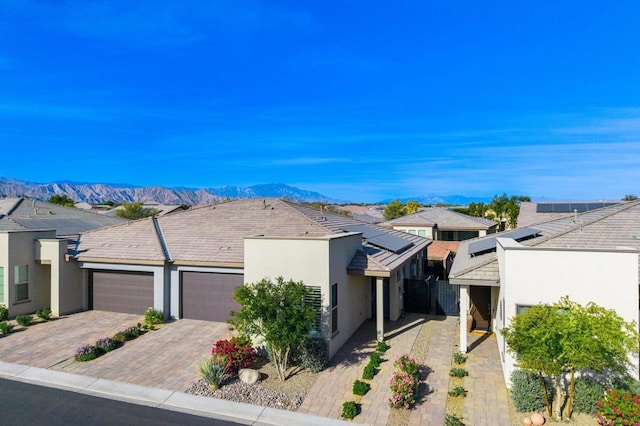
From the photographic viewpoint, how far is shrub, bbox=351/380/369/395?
1151 cm

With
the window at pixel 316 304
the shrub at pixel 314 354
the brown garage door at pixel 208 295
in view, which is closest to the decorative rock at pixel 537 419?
the shrub at pixel 314 354

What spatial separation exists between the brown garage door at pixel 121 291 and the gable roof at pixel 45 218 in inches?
175

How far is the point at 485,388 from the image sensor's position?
1188 cm

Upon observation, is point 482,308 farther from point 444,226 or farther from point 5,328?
point 444,226

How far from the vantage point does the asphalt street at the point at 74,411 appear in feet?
33.5

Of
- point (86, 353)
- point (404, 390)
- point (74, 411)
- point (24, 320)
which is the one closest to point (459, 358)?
point (404, 390)

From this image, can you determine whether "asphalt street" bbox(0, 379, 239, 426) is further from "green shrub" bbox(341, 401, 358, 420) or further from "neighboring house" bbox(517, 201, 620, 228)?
"neighboring house" bbox(517, 201, 620, 228)

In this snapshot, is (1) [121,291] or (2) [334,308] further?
(1) [121,291]

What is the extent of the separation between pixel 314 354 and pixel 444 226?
29084mm

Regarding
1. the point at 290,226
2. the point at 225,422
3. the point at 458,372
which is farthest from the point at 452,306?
the point at 225,422

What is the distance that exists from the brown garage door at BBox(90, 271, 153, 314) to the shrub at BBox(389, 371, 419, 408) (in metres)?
13.6

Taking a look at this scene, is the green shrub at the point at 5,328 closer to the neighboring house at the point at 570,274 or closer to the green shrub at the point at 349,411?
the green shrub at the point at 349,411

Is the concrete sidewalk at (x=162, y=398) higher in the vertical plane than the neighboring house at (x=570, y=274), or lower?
lower

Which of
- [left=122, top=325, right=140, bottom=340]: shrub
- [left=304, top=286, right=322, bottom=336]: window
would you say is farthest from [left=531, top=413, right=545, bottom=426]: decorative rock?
[left=122, top=325, right=140, bottom=340]: shrub
